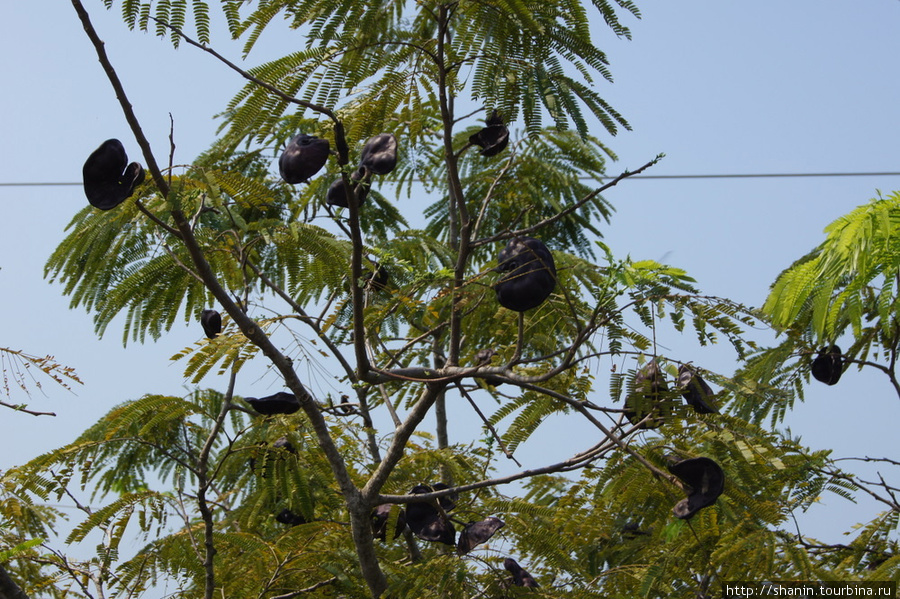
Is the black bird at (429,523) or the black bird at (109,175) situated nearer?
the black bird at (109,175)

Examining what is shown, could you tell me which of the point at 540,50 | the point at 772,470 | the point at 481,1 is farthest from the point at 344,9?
the point at 772,470

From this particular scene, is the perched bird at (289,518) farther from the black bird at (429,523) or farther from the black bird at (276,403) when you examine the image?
the black bird at (276,403)

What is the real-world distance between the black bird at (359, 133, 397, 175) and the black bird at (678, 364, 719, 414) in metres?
1.34

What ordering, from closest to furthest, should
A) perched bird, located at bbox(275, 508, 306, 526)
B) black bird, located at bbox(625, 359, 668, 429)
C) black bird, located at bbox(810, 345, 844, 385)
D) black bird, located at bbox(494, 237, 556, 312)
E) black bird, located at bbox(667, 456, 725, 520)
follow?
black bird, located at bbox(667, 456, 725, 520)
black bird, located at bbox(494, 237, 556, 312)
black bird, located at bbox(625, 359, 668, 429)
perched bird, located at bbox(275, 508, 306, 526)
black bird, located at bbox(810, 345, 844, 385)

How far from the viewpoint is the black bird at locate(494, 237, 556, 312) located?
3.31 meters

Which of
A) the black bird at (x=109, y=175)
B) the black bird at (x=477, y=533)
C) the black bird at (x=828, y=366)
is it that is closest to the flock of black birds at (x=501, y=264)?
the black bird at (x=109, y=175)

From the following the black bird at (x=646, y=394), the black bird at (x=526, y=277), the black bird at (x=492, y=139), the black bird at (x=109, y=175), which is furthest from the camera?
the black bird at (x=492, y=139)

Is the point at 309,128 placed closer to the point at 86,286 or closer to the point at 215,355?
the point at 86,286

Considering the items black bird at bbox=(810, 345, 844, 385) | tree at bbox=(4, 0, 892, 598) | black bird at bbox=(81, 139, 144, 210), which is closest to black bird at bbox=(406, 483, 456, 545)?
tree at bbox=(4, 0, 892, 598)

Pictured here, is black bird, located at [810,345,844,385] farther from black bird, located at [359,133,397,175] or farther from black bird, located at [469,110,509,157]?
black bird, located at [359,133,397,175]

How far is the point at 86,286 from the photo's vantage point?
594 centimetres

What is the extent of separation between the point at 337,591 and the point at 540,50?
283 cm

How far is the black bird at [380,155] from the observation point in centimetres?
319

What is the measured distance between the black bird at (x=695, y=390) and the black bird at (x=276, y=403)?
159 centimetres
